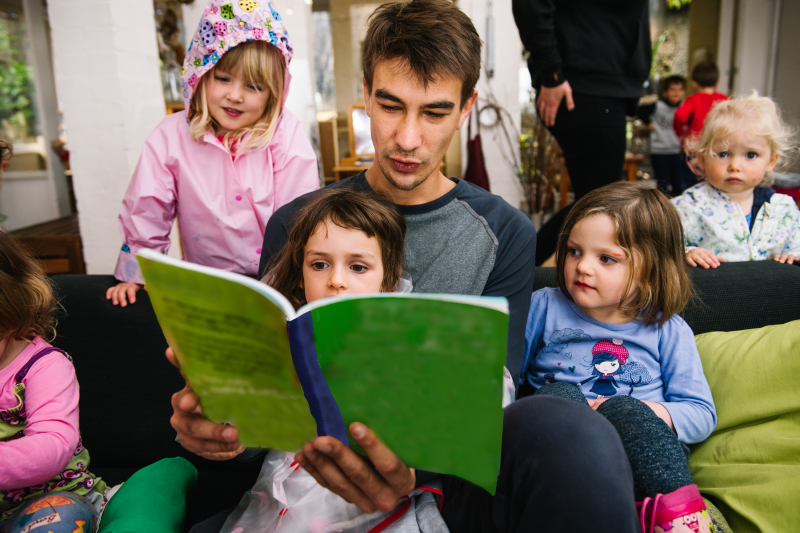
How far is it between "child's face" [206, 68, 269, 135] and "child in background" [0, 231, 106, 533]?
0.72 meters

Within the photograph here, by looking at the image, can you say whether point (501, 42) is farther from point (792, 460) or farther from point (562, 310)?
point (792, 460)

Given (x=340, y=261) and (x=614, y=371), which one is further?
(x=614, y=371)

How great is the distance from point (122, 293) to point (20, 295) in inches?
14.6

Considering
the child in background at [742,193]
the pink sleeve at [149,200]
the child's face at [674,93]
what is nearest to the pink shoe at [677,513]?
the child in background at [742,193]

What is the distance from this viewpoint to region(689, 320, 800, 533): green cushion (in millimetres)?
1052

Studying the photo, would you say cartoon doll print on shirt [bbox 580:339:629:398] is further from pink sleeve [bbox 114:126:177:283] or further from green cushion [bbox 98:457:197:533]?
pink sleeve [bbox 114:126:177:283]

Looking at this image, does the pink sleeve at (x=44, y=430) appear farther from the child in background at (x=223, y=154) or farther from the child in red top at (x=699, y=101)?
the child in red top at (x=699, y=101)

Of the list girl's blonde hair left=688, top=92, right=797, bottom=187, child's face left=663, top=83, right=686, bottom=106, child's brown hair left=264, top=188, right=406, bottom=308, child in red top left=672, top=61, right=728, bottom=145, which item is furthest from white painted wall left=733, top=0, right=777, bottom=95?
child's brown hair left=264, top=188, right=406, bottom=308

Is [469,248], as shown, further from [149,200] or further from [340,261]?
[149,200]

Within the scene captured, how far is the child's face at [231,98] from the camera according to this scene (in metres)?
1.70

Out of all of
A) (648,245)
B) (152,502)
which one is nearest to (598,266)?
(648,245)

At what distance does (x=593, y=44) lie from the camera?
189 centimetres

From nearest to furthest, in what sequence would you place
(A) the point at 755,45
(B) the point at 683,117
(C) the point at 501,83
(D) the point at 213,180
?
(D) the point at 213,180 < (B) the point at 683,117 < (C) the point at 501,83 < (A) the point at 755,45

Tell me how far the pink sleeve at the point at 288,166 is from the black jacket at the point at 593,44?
896mm
